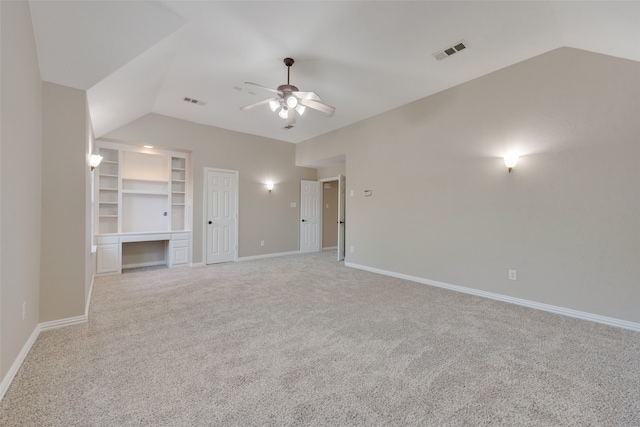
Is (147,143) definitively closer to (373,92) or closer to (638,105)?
(373,92)

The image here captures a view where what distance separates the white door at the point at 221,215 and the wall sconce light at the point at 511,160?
522 cm

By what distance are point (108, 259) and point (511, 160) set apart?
661cm

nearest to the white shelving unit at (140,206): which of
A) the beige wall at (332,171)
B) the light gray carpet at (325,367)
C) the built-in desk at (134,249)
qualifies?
the built-in desk at (134,249)

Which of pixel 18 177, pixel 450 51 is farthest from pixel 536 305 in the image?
pixel 18 177

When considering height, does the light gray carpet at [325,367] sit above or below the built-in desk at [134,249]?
below

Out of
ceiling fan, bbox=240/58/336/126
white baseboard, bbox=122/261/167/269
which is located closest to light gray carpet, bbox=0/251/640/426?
white baseboard, bbox=122/261/167/269

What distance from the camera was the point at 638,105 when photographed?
2.76 metres

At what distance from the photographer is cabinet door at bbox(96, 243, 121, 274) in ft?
15.8

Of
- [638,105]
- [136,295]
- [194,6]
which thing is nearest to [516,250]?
[638,105]

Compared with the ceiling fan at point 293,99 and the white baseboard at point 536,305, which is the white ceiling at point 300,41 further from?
the white baseboard at point 536,305

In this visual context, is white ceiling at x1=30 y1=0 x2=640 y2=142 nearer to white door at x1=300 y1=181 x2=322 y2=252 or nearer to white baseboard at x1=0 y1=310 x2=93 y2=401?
white baseboard at x1=0 y1=310 x2=93 y2=401

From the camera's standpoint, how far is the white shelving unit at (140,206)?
5035 mm

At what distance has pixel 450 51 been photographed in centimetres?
322

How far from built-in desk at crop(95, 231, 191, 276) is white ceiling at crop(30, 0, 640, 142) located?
2042 millimetres
